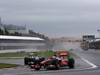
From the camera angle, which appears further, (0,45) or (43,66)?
(0,45)

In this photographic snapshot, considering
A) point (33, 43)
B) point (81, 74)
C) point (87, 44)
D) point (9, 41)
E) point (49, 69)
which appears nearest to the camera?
point (81, 74)

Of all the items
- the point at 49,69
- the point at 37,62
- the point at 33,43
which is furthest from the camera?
the point at 33,43

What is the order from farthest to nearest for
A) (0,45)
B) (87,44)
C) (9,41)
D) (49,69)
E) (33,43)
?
(87,44)
(33,43)
(9,41)
(0,45)
(49,69)

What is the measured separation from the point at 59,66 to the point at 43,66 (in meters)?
1.62

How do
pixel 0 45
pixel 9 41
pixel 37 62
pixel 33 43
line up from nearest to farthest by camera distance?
pixel 37 62 → pixel 0 45 → pixel 9 41 → pixel 33 43

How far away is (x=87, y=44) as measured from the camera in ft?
575

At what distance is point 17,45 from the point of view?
15050 centimetres

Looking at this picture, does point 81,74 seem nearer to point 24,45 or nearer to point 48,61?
point 48,61

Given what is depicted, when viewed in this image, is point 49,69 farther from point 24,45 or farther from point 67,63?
point 24,45

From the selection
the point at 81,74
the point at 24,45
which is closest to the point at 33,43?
the point at 24,45

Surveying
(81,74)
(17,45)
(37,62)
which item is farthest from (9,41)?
(81,74)

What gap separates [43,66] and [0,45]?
9287 centimetres

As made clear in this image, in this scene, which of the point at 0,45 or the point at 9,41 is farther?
the point at 9,41

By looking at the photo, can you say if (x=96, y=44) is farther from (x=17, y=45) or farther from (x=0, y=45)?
(x=0, y=45)
